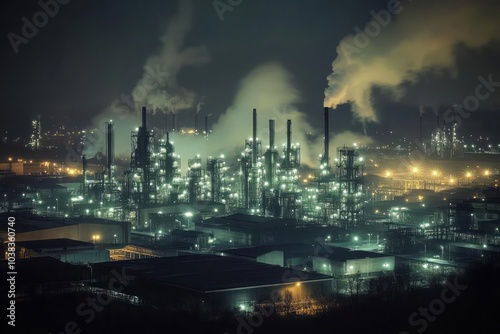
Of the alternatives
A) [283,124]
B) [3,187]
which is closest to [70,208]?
[3,187]

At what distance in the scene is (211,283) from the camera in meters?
12.9

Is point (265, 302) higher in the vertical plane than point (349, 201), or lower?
lower

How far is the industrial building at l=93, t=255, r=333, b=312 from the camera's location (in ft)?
40.4

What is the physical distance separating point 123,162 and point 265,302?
2286 centimetres

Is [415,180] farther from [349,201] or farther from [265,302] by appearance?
[265,302]

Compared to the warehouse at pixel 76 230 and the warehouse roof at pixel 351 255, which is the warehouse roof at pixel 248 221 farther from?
the warehouse roof at pixel 351 255

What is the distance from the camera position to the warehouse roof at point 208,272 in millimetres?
12844

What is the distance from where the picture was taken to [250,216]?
21516 millimetres

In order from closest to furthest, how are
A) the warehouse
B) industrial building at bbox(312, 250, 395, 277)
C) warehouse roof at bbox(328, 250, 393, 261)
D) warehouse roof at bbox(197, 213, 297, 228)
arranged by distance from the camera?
industrial building at bbox(312, 250, 395, 277) → warehouse roof at bbox(328, 250, 393, 261) → the warehouse → warehouse roof at bbox(197, 213, 297, 228)

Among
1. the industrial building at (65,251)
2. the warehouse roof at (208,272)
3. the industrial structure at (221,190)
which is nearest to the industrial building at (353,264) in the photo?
the warehouse roof at (208,272)

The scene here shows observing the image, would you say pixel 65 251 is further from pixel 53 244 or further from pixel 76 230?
pixel 76 230

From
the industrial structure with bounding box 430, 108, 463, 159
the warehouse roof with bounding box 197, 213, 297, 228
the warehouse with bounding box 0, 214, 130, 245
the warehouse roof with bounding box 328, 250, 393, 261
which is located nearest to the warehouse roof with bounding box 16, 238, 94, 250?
the warehouse with bounding box 0, 214, 130, 245

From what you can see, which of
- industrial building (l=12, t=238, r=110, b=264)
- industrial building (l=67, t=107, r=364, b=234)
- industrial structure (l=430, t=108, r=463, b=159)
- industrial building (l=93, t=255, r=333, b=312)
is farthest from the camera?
industrial structure (l=430, t=108, r=463, b=159)

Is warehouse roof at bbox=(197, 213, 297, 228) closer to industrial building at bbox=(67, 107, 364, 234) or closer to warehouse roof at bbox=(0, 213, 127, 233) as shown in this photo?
industrial building at bbox=(67, 107, 364, 234)
